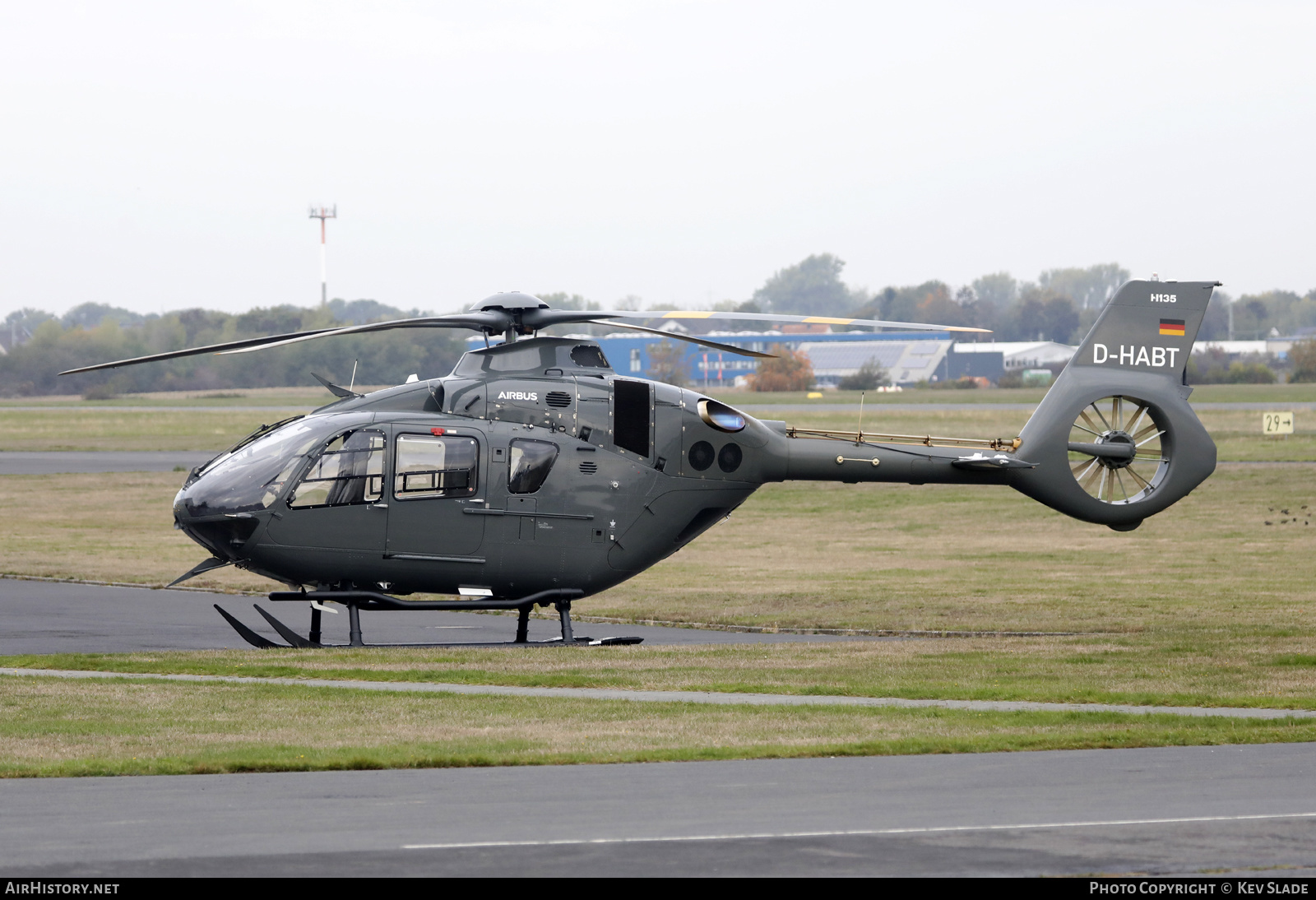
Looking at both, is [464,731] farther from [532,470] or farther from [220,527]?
[220,527]

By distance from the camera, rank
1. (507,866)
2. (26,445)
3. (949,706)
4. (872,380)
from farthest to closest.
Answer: (872,380), (26,445), (949,706), (507,866)

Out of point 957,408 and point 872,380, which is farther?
point 872,380

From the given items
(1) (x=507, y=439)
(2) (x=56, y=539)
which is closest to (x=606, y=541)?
(1) (x=507, y=439)

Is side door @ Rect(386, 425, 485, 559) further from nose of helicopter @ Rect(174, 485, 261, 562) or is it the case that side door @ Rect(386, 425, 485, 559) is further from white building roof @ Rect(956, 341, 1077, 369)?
white building roof @ Rect(956, 341, 1077, 369)

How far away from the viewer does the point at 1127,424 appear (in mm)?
21844

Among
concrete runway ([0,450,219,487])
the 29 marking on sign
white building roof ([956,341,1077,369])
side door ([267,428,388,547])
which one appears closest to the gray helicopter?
side door ([267,428,388,547])

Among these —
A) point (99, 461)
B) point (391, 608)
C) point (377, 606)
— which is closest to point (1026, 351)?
point (99, 461)

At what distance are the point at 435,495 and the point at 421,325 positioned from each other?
2.09m

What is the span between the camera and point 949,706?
14.9 metres

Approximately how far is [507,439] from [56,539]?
808 inches

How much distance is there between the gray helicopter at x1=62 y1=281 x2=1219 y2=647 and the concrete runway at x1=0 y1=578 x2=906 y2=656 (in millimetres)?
1485

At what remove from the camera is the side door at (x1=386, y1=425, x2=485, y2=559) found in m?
19.4

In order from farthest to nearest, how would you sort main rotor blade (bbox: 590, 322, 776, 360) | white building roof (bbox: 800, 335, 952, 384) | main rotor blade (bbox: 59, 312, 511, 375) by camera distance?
white building roof (bbox: 800, 335, 952, 384) → main rotor blade (bbox: 590, 322, 776, 360) → main rotor blade (bbox: 59, 312, 511, 375)

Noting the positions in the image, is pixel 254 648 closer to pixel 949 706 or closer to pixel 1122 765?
pixel 949 706
